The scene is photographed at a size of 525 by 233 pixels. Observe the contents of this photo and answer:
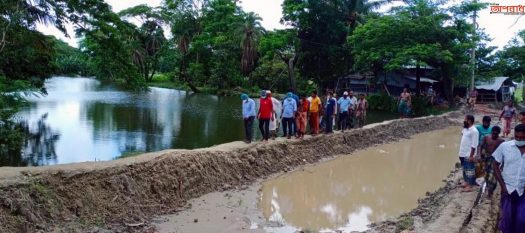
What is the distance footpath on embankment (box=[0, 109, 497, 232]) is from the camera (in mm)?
7180

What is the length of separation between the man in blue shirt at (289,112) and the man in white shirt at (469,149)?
5224mm

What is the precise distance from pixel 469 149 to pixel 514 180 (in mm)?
4527

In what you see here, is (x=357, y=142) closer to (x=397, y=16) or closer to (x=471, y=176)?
(x=471, y=176)

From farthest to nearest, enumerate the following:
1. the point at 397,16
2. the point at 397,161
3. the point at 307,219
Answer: the point at 397,16 → the point at 397,161 → the point at 307,219

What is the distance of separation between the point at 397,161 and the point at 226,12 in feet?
130

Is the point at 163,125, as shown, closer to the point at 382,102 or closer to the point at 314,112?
the point at 314,112

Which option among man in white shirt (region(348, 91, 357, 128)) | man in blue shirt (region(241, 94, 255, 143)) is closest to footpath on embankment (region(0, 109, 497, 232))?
man in blue shirt (region(241, 94, 255, 143))

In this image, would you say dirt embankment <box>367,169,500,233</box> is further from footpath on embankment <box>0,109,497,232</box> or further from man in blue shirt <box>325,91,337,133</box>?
man in blue shirt <box>325,91,337,133</box>

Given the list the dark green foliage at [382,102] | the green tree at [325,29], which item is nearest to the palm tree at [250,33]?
the green tree at [325,29]

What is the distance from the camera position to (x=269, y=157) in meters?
12.8

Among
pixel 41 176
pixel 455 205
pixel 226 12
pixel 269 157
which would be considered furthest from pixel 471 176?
pixel 226 12

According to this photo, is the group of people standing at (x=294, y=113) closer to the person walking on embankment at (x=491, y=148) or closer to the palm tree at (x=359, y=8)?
the person walking on embankment at (x=491, y=148)

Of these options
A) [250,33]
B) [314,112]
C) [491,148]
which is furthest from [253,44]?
[491,148]

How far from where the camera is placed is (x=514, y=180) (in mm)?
5168
